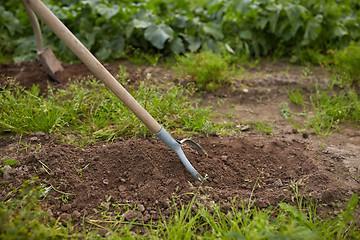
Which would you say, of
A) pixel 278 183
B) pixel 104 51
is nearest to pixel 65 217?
pixel 278 183

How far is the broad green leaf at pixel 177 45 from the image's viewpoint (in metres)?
4.05

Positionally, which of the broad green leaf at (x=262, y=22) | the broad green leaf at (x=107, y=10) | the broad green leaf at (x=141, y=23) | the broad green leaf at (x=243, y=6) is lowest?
the broad green leaf at (x=141, y=23)

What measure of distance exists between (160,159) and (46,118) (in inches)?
39.9

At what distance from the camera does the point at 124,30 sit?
160 inches

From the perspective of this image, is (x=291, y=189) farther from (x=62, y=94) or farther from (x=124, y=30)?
(x=124, y=30)

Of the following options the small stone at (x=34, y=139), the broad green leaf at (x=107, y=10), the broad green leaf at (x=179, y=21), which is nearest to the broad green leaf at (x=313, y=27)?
the broad green leaf at (x=179, y=21)

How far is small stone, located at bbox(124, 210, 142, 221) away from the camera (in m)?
1.85

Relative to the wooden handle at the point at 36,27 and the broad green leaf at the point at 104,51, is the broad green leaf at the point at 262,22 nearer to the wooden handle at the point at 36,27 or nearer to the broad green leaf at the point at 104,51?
the broad green leaf at the point at 104,51

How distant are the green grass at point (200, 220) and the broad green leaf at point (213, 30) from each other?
8.43ft

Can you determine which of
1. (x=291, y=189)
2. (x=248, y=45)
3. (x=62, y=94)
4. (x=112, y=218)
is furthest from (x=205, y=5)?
(x=112, y=218)

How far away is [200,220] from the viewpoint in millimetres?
1891

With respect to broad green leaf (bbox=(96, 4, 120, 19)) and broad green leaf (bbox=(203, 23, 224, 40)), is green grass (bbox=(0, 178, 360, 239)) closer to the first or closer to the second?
broad green leaf (bbox=(96, 4, 120, 19))

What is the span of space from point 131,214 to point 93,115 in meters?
1.27

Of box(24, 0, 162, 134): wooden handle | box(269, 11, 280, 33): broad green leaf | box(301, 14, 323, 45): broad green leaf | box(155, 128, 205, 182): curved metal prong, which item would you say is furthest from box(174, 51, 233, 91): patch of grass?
box(24, 0, 162, 134): wooden handle
